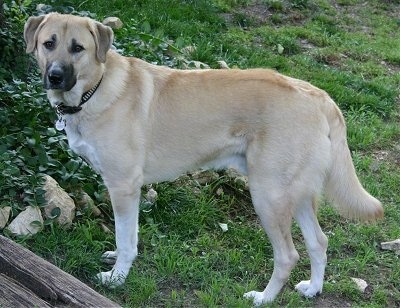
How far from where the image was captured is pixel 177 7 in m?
8.91

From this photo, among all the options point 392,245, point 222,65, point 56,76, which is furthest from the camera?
point 222,65

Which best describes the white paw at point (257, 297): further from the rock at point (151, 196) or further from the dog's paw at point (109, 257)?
the rock at point (151, 196)

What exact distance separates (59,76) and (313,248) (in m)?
1.96

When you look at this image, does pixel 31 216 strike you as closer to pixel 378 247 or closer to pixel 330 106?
pixel 330 106

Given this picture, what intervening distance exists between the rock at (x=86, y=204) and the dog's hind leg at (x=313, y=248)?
1.44 meters

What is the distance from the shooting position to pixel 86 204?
4992mm

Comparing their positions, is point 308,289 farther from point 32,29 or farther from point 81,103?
point 32,29

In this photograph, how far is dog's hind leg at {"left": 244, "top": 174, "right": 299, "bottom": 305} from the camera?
4297 millimetres

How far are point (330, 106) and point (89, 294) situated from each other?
6.13 feet

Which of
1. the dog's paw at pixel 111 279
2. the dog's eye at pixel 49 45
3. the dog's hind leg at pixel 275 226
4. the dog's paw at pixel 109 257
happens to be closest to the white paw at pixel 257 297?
the dog's hind leg at pixel 275 226

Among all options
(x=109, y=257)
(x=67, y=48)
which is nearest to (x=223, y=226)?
(x=109, y=257)

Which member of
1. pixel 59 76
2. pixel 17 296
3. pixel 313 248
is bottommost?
pixel 313 248

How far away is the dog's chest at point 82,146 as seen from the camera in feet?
14.1

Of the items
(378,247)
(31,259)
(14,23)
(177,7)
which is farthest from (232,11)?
(31,259)
